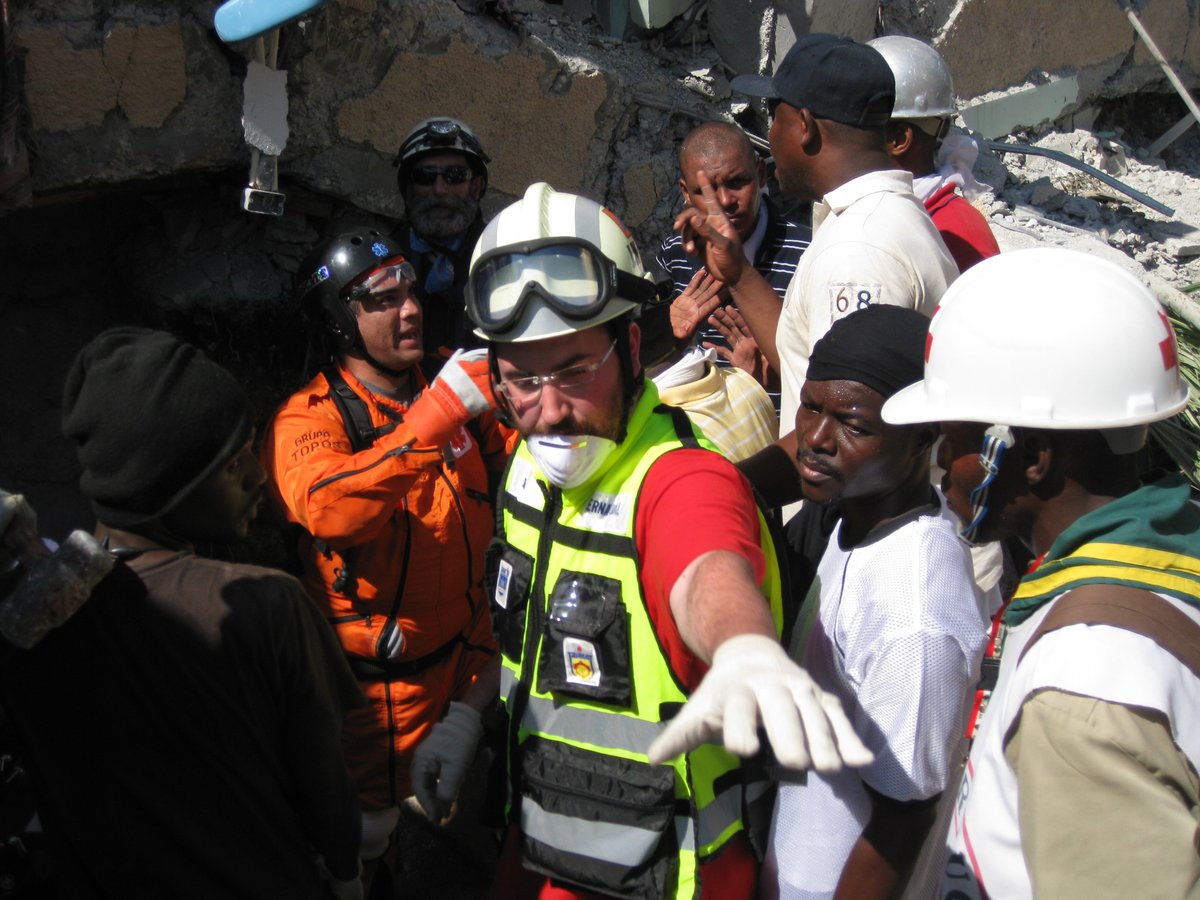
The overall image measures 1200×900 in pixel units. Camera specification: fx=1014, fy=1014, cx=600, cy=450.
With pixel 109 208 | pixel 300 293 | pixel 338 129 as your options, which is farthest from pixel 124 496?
pixel 109 208

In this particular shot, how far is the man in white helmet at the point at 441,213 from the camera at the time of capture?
3.56m

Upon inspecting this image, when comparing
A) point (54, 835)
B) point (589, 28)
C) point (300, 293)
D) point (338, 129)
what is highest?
point (589, 28)

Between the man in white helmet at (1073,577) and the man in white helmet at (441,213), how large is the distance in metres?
2.10

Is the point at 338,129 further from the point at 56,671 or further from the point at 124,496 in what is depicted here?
the point at 56,671

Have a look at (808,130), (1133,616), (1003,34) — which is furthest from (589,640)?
(1003,34)

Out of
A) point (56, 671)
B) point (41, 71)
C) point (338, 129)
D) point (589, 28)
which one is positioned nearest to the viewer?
point (56, 671)

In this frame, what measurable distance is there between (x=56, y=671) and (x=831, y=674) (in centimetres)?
135

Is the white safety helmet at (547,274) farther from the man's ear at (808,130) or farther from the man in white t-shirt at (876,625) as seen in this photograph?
the man's ear at (808,130)

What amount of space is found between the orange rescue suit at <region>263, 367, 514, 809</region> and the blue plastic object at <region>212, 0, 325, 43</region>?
3.62ft

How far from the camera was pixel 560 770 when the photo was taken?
1.89m

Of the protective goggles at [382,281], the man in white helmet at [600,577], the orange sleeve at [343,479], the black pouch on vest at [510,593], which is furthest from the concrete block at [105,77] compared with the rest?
the black pouch on vest at [510,593]

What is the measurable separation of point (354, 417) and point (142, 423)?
45.4 inches

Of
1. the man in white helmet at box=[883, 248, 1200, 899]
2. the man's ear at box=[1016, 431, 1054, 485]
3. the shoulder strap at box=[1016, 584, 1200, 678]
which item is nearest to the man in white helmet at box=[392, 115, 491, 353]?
the man in white helmet at box=[883, 248, 1200, 899]

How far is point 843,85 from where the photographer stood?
2.92 meters
